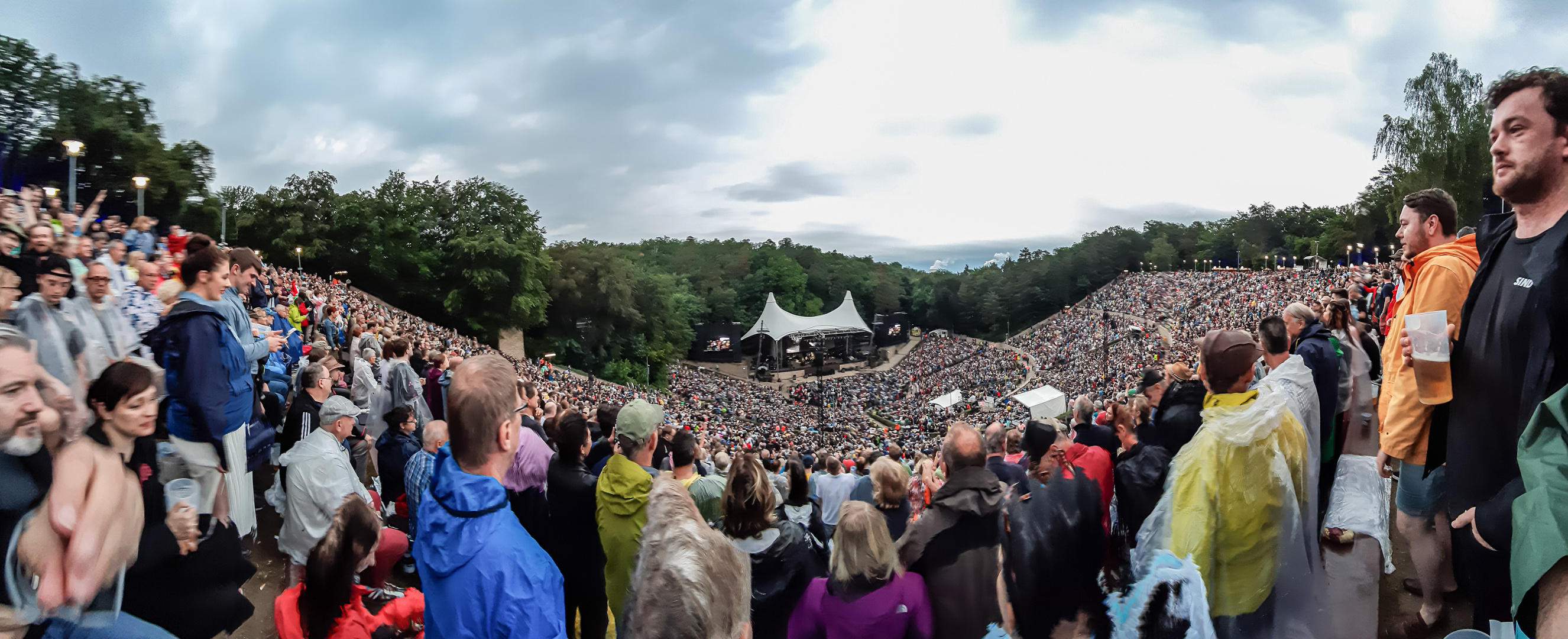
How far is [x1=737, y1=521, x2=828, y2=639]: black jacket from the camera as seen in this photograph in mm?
2674

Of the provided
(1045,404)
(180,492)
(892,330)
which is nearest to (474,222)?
(1045,404)

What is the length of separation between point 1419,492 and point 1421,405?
3.17 ft

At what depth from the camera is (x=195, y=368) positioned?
9.58ft

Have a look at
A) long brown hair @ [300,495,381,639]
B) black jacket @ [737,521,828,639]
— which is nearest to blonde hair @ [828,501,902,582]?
black jacket @ [737,521,828,639]

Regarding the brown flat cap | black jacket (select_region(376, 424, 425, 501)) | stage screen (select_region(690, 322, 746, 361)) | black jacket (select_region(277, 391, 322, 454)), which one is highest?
the brown flat cap

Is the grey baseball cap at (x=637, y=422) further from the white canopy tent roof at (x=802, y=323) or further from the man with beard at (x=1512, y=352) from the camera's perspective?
the white canopy tent roof at (x=802, y=323)

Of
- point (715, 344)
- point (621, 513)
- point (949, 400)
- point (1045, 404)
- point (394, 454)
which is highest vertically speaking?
point (621, 513)

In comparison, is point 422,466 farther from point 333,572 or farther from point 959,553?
point 959,553

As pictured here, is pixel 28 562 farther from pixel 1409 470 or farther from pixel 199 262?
pixel 1409 470

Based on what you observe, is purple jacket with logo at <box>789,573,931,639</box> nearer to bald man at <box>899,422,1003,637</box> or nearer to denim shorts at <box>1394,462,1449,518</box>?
bald man at <box>899,422,1003,637</box>

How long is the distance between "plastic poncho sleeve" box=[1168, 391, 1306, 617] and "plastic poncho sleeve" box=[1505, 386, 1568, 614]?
0.85 m

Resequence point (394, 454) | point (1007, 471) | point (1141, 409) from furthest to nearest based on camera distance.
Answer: point (394, 454), point (1141, 409), point (1007, 471)

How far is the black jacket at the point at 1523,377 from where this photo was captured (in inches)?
62.2

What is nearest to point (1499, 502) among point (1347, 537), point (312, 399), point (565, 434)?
point (1347, 537)
